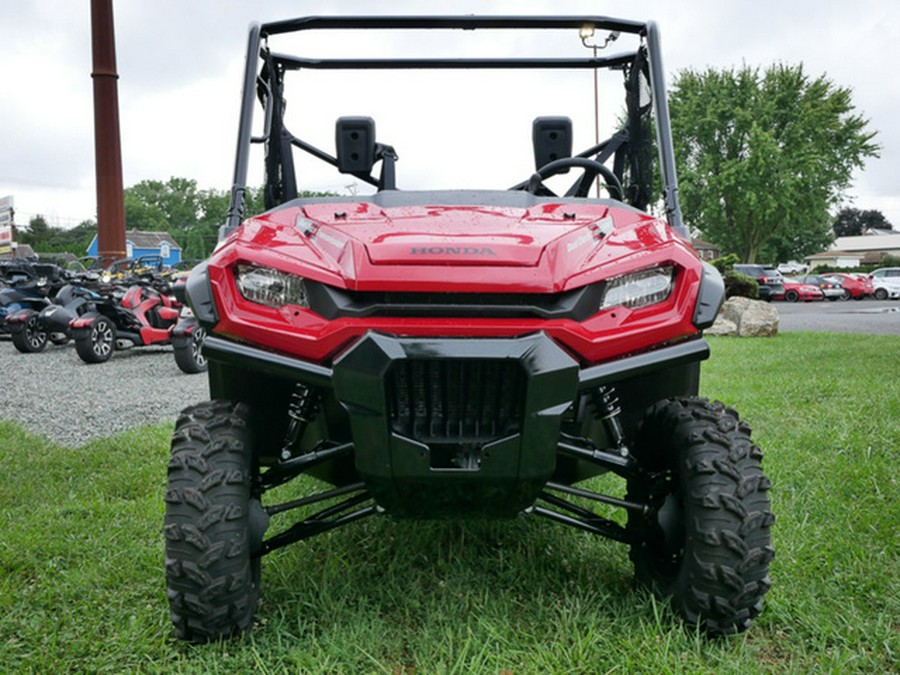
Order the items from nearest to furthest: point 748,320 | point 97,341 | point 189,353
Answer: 1. point 189,353
2. point 97,341
3. point 748,320

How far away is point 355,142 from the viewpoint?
117 inches

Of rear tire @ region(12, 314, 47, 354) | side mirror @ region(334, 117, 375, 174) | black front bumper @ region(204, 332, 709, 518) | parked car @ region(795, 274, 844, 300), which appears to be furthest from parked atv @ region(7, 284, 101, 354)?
parked car @ region(795, 274, 844, 300)

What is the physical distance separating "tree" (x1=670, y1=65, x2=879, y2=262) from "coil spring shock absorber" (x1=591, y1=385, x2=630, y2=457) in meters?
33.2

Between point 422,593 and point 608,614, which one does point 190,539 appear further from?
point 608,614

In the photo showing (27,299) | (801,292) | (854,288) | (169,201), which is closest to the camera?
(27,299)

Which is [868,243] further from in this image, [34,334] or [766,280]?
[34,334]

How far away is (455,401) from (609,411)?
1.52 feet

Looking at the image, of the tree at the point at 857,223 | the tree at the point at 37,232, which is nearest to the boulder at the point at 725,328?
the tree at the point at 37,232

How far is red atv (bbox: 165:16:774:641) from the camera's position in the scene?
1.70 meters

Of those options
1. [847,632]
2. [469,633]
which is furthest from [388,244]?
[847,632]

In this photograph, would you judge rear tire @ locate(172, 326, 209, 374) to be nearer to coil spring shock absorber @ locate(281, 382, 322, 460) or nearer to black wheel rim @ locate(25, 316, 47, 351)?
black wheel rim @ locate(25, 316, 47, 351)

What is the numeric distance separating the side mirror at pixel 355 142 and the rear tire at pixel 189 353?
5.64 m

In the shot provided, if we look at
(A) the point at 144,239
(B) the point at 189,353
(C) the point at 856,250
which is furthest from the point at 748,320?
(C) the point at 856,250

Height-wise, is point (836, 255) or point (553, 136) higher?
point (553, 136)
